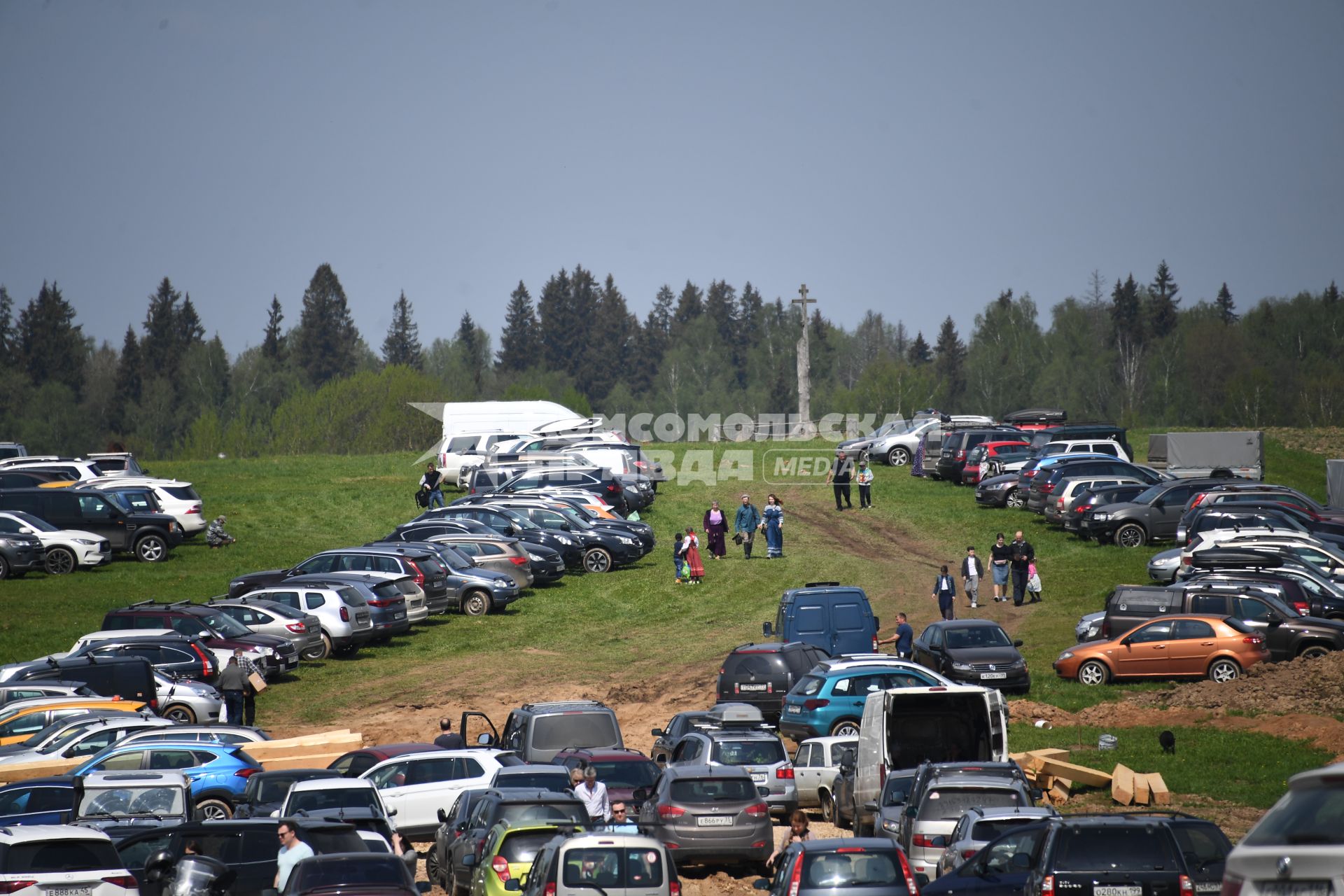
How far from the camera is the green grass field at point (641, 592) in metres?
26.3

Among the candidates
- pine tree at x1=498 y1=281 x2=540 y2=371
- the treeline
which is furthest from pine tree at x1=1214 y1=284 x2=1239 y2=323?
pine tree at x1=498 y1=281 x2=540 y2=371

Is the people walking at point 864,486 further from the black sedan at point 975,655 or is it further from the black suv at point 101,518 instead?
the black suv at point 101,518

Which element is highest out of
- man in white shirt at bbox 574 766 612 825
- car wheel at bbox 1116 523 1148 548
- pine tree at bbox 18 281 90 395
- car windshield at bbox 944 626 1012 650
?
pine tree at bbox 18 281 90 395

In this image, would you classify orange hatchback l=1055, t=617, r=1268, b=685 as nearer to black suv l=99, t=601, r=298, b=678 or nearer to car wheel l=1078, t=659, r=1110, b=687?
car wheel l=1078, t=659, r=1110, b=687

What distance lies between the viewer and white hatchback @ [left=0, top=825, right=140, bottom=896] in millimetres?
11930

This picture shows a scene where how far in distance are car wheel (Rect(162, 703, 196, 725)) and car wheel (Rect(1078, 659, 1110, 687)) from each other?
580 inches

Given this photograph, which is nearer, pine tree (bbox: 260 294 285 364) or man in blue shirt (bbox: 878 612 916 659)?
man in blue shirt (bbox: 878 612 916 659)

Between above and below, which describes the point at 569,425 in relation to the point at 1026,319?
below

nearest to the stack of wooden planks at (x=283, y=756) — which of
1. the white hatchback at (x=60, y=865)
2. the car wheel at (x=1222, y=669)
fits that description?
the white hatchback at (x=60, y=865)

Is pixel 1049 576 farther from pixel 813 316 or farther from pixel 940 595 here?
pixel 813 316

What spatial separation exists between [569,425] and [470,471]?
26.0 ft

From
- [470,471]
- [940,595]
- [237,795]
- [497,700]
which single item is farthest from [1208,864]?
[470,471]

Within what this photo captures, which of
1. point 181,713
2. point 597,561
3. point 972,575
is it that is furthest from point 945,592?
point 181,713

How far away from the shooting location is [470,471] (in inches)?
1838
